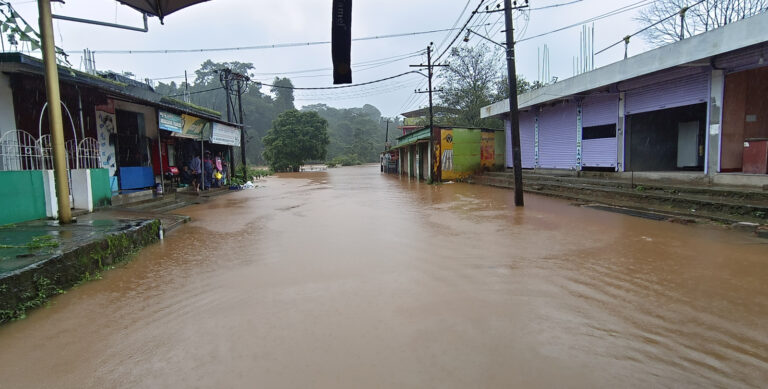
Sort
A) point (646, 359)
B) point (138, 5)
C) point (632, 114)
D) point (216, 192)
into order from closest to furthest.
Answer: point (646, 359) → point (138, 5) → point (632, 114) → point (216, 192)

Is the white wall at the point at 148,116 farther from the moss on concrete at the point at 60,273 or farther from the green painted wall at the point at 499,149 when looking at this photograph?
the green painted wall at the point at 499,149

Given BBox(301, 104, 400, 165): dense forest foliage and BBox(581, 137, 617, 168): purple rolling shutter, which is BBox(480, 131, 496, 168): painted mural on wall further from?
BBox(301, 104, 400, 165): dense forest foliage

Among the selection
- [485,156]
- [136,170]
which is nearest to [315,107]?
[485,156]

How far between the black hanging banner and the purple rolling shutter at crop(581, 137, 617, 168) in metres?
12.9

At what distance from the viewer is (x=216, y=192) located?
56.1 feet

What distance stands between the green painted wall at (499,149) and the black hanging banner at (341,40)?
19.8 metres

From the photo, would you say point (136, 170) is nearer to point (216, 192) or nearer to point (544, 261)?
point (216, 192)

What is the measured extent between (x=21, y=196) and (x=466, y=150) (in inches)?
788

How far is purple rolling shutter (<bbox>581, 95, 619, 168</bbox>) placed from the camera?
1447 centimetres

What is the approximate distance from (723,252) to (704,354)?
3.87 m

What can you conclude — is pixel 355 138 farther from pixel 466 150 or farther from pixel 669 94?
pixel 669 94

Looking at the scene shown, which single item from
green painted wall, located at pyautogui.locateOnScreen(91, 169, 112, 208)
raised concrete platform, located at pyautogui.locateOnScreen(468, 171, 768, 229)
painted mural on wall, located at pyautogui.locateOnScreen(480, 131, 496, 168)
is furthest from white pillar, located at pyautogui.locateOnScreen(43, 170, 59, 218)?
painted mural on wall, located at pyautogui.locateOnScreen(480, 131, 496, 168)

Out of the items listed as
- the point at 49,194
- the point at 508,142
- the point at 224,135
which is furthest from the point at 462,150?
the point at 49,194

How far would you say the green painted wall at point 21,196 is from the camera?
6504mm
